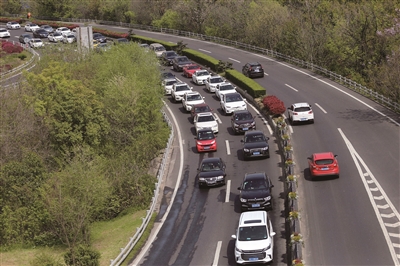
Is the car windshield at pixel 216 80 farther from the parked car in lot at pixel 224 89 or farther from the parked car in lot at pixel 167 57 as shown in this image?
the parked car in lot at pixel 167 57

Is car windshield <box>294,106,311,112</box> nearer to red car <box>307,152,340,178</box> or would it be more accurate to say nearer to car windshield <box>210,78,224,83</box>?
red car <box>307,152,340,178</box>

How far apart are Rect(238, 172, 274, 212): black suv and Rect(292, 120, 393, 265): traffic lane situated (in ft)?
6.25

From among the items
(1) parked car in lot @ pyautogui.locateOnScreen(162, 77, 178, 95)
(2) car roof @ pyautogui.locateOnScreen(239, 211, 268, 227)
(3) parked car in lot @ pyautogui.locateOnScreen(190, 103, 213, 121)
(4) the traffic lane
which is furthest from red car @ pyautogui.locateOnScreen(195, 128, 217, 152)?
(1) parked car in lot @ pyautogui.locateOnScreen(162, 77, 178, 95)

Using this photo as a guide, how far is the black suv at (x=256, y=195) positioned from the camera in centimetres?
3161

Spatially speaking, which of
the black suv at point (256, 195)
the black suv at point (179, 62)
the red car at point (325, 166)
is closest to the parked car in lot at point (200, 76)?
the black suv at point (179, 62)

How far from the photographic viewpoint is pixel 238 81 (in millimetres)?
59562

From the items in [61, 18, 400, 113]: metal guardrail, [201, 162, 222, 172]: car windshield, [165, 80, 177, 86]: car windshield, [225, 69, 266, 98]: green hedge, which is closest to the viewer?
[201, 162, 222, 172]: car windshield

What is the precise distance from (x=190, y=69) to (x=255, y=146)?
28.8 metres

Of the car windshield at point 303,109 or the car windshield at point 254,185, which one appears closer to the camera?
the car windshield at point 254,185

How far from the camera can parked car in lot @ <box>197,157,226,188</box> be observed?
3638cm

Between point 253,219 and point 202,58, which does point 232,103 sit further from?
point 253,219

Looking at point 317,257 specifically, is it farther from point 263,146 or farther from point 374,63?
point 374,63

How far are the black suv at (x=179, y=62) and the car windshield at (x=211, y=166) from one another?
1328 inches

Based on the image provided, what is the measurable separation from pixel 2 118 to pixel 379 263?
29.6 meters
